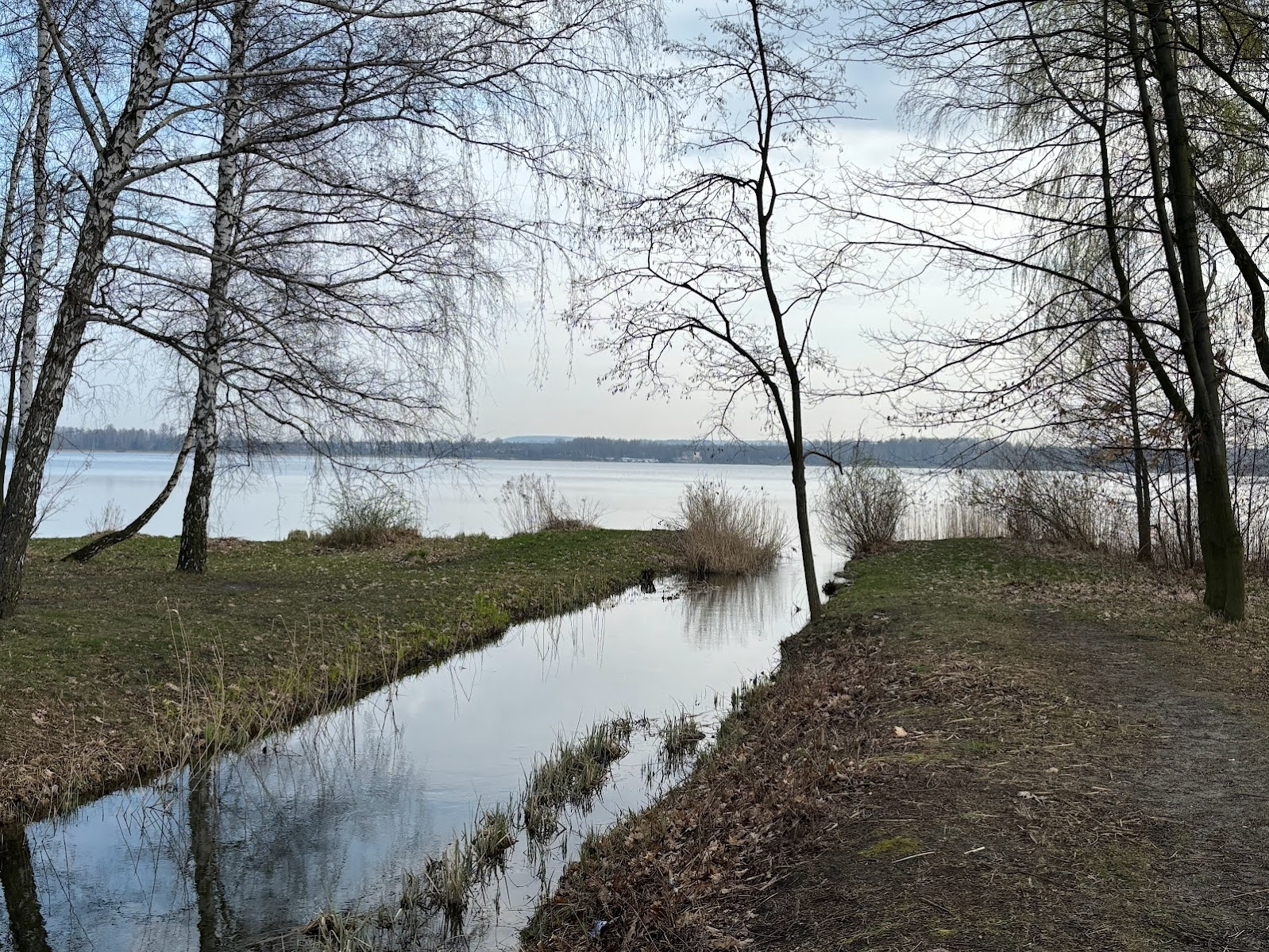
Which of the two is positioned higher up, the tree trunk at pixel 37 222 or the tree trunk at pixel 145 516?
the tree trunk at pixel 37 222

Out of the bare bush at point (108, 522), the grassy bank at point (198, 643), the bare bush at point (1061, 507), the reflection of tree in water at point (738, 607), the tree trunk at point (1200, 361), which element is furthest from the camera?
the bare bush at point (108, 522)

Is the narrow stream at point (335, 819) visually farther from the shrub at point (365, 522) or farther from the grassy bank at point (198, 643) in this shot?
the shrub at point (365, 522)

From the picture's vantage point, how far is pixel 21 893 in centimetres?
534

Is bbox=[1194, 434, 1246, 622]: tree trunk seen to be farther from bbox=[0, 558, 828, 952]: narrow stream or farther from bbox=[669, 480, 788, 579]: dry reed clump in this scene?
bbox=[669, 480, 788, 579]: dry reed clump

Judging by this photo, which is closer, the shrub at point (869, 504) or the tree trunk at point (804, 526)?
the tree trunk at point (804, 526)

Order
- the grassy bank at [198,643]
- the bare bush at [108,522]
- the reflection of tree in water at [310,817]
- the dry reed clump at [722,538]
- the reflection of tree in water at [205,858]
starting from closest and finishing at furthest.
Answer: the reflection of tree in water at [205,858]
the reflection of tree in water at [310,817]
the grassy bank at [198,643]
the dry reed clump at [722,538]
the bare bush at [108,522]

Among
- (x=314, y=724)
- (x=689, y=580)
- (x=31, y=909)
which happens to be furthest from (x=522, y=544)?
(x=31, y=909)

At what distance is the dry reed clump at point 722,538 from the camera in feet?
70.5

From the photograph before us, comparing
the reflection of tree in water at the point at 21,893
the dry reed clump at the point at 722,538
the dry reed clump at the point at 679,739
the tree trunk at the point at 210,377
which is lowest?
the dry reed clump at the point at 679,739

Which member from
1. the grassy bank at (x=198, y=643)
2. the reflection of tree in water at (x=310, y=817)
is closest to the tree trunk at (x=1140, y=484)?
the grassy bank at (x=198, y=643)

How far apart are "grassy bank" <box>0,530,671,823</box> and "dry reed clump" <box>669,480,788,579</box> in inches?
177

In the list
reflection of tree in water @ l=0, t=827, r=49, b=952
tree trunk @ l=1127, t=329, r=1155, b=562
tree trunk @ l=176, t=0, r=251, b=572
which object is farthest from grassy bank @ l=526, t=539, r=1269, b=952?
tree trunk @ l=176, t=0, r=251, b=572

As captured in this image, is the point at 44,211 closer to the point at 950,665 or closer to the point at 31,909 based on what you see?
the point at 31,909

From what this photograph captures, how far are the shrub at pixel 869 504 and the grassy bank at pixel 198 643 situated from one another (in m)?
7.26
